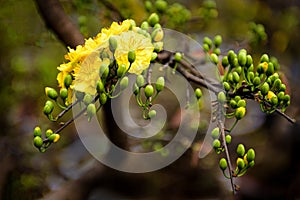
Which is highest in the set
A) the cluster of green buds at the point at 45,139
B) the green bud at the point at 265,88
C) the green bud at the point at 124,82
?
the green bud at the point at 124,82

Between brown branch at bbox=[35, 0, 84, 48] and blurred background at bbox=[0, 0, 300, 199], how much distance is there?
2.5 inches

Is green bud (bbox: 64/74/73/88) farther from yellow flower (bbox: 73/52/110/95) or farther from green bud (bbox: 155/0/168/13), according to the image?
green bud (bbox: 155/0/168/13)

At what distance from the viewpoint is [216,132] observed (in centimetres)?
101

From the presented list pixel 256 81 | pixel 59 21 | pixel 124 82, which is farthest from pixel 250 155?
pixel 59 21

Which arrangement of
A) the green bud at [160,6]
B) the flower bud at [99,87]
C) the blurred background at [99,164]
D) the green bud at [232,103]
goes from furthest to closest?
the blurred background at [99,164]
the green bud at [160,6]
the green bud at [232,103]
the flower bud at [99,87]

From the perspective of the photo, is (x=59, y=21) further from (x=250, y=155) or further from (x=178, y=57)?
(x=250, y=155)

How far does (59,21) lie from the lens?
5.16 ft

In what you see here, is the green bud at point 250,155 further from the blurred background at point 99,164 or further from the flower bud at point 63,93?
the blurred background at point 99,164

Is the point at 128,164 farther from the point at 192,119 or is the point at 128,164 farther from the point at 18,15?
the point at 18,15

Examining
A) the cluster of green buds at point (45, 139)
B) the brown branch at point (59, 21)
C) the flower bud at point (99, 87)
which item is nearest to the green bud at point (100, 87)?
the flower bud at point (99, 87)

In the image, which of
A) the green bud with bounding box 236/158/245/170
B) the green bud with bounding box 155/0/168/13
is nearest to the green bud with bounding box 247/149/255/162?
the green bud with bounding box 236/158/245/170

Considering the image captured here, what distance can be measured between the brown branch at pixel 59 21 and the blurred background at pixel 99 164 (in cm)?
6

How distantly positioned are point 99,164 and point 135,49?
1.00 m

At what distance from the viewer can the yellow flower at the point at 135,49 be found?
976 millimetres
